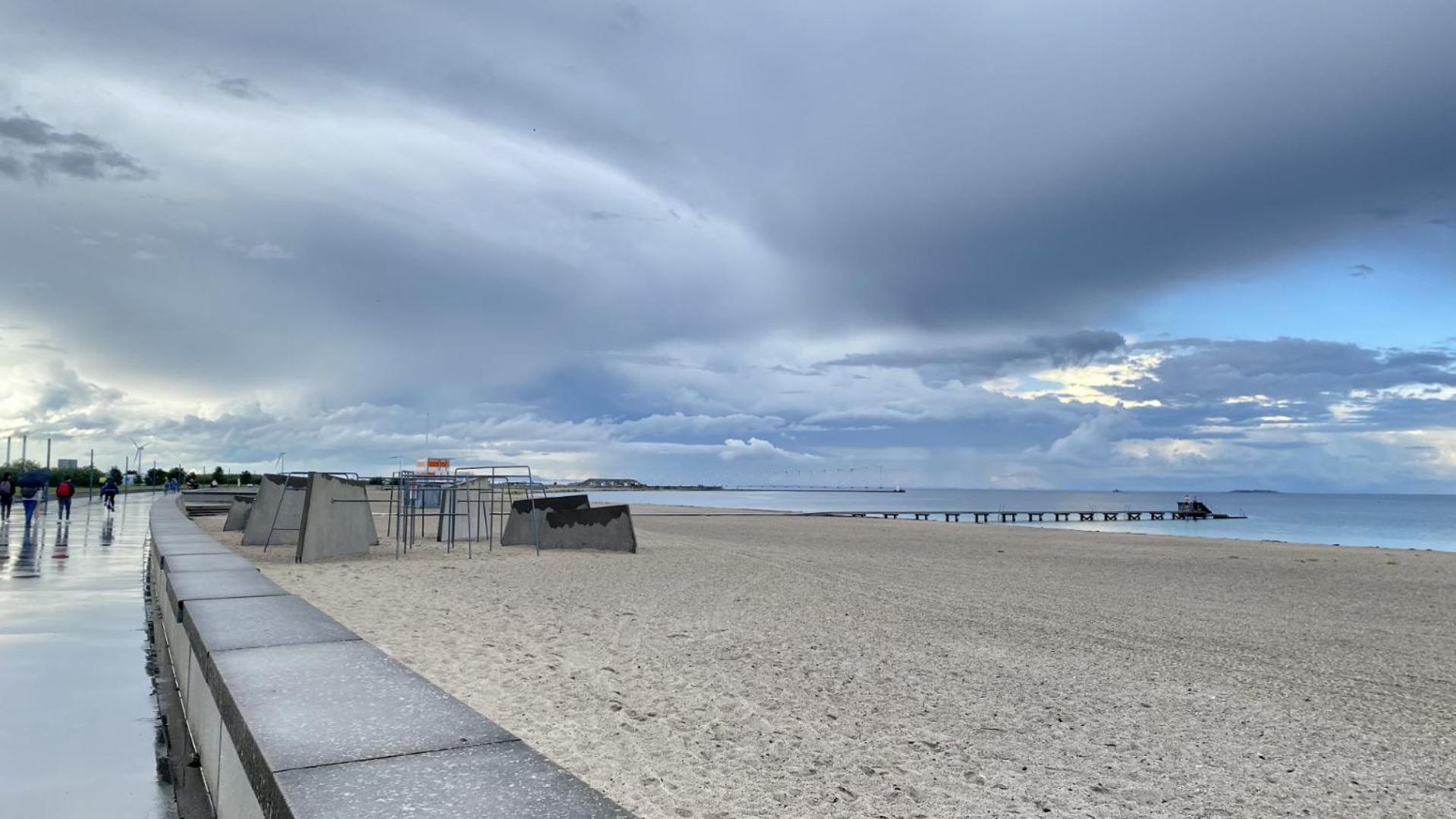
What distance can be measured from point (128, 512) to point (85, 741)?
26906 millimetres

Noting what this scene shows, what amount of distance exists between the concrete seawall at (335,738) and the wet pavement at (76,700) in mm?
255

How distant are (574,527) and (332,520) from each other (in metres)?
4.38

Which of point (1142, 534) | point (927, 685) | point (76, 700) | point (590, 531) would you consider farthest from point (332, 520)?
point (1142, 534)

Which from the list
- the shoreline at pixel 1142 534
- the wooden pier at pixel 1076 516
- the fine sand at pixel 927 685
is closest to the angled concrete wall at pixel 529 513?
the fine sand at pixel 927 685

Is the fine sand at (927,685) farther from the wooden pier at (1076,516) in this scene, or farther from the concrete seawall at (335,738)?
the wooden pier at (1076,516)

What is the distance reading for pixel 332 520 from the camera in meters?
14.1

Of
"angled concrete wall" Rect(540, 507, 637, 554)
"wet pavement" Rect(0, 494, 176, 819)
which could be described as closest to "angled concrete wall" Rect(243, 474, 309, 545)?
"angled concrete wall" Rect(540, 507, 637, 554)

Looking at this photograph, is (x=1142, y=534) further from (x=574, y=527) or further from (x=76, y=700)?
(x=76, y=700)

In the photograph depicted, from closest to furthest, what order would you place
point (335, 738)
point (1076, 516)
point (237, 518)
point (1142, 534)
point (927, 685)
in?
1. point (335, 738)
2. point (927, 685)
3. point (237, 518)
4. point (1142, 534)
5. point (1076, 516)

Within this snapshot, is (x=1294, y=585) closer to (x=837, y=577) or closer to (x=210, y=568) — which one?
(x=837, y=577)

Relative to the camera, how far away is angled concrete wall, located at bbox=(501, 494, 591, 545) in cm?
1708

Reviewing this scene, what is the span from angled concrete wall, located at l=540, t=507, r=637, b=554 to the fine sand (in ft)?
10.0

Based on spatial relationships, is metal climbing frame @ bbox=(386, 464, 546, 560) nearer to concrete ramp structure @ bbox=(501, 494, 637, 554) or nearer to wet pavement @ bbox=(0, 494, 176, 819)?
concrete ramp structure @ bbox=(501, 494, 637, 554)

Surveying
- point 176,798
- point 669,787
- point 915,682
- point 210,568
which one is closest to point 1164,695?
point 915,682
